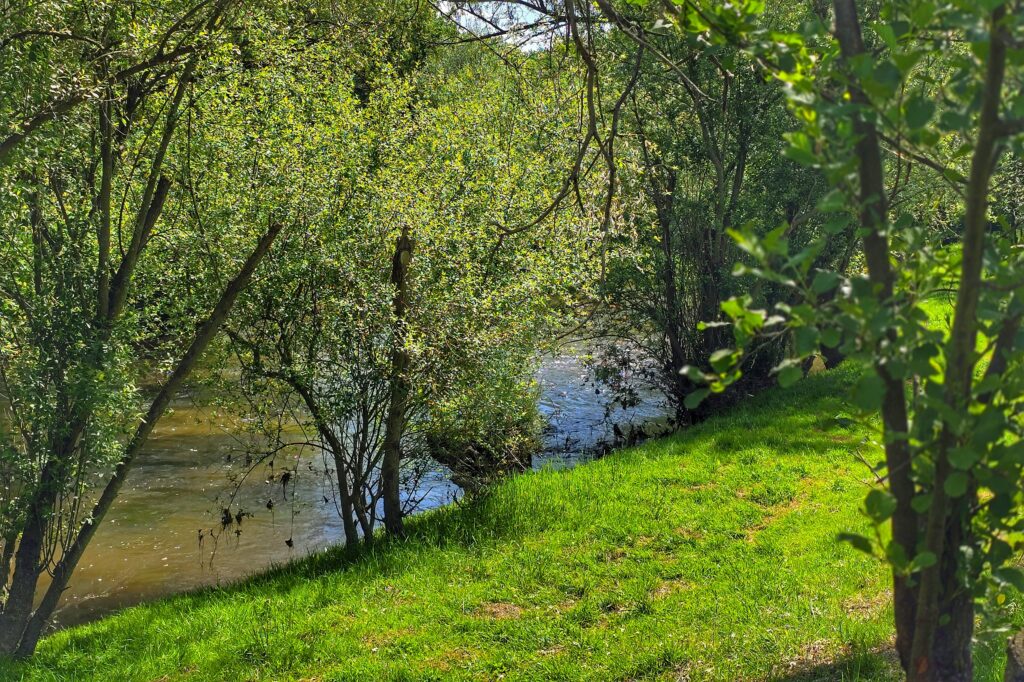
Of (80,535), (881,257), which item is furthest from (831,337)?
(80,535)

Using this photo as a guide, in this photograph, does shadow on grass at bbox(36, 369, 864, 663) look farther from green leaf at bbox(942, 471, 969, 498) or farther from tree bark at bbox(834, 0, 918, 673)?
green leaf at bbox(942, 471, 969, 498)

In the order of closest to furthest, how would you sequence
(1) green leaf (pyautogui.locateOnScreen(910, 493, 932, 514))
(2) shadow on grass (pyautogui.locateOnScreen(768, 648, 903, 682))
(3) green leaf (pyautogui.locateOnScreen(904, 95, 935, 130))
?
(3) green leaf (pyautogui.locateOnScreen(904, 95, 935, 130)), (1) green leaf (pyautogui.locateOnScreen(910, 493, 932, 514)), (2) shadow on grass (pyautogui.locateOnScreen(768, 648, 903, 682))

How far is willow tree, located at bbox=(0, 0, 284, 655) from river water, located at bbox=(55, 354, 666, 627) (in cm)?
195

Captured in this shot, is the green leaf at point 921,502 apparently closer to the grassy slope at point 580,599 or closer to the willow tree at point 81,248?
the grassy slope at point 580,599

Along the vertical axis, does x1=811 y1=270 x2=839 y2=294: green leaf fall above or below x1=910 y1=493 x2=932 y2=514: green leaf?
above

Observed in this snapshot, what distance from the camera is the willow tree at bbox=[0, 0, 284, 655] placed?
19.9 feet

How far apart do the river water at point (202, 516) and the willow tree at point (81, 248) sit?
1.95 m

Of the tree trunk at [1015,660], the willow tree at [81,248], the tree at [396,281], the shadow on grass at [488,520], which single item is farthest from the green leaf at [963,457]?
the shadow on grass at [488,520]

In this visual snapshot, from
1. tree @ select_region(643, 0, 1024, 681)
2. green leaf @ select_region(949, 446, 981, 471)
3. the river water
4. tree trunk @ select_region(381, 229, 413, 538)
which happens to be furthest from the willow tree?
green leaf @ select_region(949, 446, 981, 471)

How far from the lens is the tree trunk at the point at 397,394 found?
26.2 feet

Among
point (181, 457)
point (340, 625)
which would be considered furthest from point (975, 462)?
point (181, 457)

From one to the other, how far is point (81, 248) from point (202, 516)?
5.40m

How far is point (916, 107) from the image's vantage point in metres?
1.54

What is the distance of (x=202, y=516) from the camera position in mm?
11328
